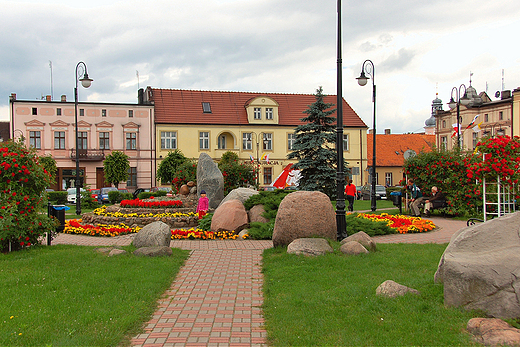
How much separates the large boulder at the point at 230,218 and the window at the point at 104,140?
119ft

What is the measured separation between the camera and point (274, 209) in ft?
51.0

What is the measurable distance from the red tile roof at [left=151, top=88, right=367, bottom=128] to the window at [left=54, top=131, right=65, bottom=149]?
30.9 ft

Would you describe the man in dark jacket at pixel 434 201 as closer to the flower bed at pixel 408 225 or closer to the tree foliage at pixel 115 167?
the flower bed at pixel 408 225

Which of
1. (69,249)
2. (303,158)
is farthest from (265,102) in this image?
(69,249)

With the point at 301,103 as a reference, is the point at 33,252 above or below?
below

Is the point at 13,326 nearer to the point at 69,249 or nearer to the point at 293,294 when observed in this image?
the point at 293,294

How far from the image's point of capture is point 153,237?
1103 cm

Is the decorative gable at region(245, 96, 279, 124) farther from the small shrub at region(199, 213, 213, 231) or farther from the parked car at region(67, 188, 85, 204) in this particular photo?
the small shrub at region(199, 213, 213, 231)

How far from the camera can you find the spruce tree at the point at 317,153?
26.6 metres

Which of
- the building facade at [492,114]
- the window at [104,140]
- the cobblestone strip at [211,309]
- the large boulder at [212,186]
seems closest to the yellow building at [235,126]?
the window at [104,140]

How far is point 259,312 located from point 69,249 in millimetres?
6725

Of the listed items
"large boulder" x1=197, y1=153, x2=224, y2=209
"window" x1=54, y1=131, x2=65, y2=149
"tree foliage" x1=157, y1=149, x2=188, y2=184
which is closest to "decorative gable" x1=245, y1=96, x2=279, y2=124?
"tree foliage" x1=157, y1=149, x2=188, y2=184

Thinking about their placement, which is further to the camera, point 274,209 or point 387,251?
point 274,209

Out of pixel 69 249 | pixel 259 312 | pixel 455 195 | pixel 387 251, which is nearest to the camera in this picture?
pixel 259 312
